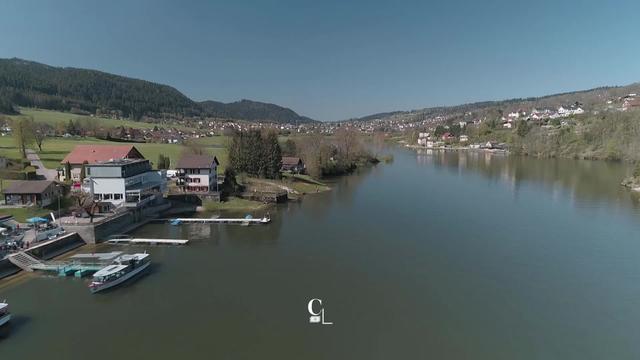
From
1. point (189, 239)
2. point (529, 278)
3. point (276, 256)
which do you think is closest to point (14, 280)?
point (189, 239)

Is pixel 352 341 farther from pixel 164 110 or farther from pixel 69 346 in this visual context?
pixel 164 110

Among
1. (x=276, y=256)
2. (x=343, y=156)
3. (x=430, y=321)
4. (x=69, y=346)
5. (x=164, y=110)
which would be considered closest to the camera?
(x=69, y=346)

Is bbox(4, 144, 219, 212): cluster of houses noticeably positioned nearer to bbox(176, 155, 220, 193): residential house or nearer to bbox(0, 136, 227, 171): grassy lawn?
bbox(176, 155, 220, 193): residential house

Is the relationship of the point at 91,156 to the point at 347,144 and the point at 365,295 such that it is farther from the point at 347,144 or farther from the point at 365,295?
the point at 347,144

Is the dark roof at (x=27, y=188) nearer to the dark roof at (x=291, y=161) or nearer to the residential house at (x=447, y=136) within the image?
the dark roof at (x=291, y=161)

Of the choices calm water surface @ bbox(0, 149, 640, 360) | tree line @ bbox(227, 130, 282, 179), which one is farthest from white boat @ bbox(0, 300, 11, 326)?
tree line @ bbox(227, 130, 282, 179)

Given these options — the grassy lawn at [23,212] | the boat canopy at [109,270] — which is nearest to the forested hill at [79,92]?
the grassy lawn at [23,212]

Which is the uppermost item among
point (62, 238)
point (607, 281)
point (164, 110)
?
point (164, 110)

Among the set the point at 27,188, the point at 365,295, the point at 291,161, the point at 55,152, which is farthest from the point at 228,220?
the point at 55,152
